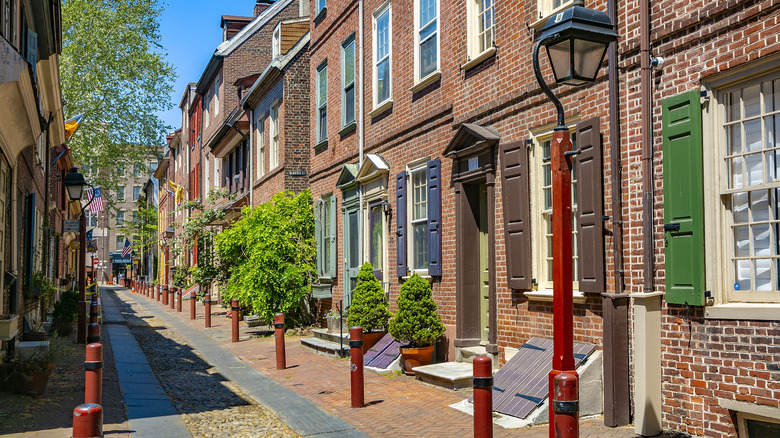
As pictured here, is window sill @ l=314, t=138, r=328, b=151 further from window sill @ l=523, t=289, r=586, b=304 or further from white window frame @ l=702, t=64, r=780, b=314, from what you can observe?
white window frame @ l=702, t=64, r=780, b=314

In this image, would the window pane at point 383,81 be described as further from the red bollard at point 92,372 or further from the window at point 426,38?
the red bollard at point 92,372

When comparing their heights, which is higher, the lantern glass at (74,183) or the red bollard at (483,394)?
the lantern glass at (74,183)

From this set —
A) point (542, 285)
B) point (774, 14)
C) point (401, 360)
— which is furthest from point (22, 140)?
point (774, 14)

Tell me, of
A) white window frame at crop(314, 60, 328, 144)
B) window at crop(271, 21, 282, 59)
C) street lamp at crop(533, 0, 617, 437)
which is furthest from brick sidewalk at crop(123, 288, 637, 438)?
window at crop(271, 21, 282, 59)

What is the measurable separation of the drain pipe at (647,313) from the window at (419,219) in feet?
18.0

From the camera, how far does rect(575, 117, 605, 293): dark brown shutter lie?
25.4ft

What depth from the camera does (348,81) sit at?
53.0 ft

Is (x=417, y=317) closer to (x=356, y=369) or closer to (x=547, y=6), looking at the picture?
(x=356, y=369)

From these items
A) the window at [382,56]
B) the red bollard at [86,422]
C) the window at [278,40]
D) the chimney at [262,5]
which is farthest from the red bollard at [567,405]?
the chimney at [262,5]

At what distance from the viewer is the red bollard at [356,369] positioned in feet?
28.4

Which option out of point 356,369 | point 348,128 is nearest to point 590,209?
point 356,369

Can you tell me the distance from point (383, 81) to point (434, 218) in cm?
370

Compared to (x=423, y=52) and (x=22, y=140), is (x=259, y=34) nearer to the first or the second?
(x=423, y=52)

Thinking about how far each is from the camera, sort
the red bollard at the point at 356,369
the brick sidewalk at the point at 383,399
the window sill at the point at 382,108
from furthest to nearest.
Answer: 1. the window sill at the point at 382,108
2. the red bollard at the point at 356,369
3. the brick sidewalk at the point at 383,399
